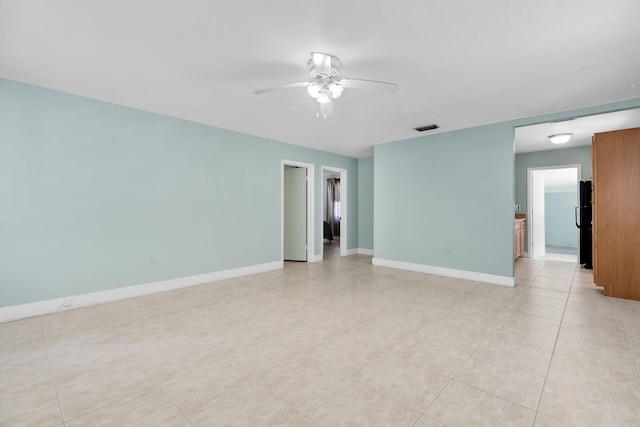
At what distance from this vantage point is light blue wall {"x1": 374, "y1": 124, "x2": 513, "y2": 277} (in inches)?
172

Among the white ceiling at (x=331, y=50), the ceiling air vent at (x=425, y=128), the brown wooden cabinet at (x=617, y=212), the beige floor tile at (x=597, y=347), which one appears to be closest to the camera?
the white ceiling at (x=331, y=50)

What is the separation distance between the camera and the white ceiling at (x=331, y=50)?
1936mm

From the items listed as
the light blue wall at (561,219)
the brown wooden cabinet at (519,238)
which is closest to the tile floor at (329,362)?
the brown wooden cabinet at (519,238)

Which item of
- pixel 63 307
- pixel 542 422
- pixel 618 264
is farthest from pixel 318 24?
pixel 618 264

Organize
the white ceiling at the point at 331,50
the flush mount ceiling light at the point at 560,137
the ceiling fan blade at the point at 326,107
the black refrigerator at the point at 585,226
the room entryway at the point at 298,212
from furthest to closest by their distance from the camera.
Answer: the room entryway at the point at 298,212 < the black refrigerator at the point at 585,226 < the flush mount ceiling light at the point at 560,137 < the ceiling fan blade at the point at 326,107 < the white ceiling at the point at 331,50

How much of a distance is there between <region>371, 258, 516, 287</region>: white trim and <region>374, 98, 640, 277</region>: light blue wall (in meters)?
0.07

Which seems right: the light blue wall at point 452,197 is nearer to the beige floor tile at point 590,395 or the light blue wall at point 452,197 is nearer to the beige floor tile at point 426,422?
the beige floor tile at point 590,395

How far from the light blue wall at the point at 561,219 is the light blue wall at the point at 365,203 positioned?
5825 mm

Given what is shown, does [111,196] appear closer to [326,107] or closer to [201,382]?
[201,382]

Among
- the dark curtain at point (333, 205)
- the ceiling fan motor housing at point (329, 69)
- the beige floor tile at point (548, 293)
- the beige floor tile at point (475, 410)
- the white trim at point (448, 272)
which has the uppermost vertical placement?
the ceiling fan motor housing at point (329, 69)

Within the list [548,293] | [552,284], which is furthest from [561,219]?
[548,293]

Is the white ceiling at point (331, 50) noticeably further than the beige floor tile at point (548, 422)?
Yes

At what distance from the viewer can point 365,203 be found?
23.4 ft

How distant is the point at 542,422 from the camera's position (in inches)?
58.9
